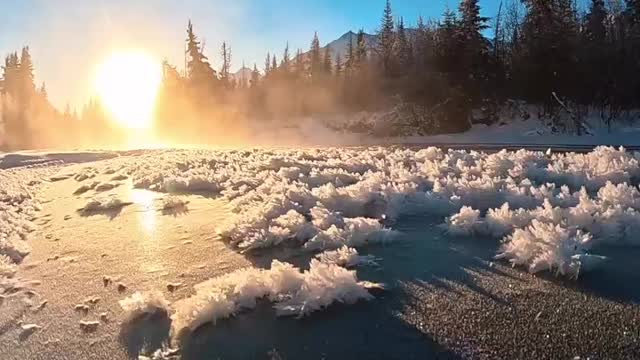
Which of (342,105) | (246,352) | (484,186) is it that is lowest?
(246,352)

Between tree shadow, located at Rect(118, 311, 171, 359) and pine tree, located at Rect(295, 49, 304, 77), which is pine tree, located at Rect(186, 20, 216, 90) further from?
tree shadow, located at Rect(118, 311, 171, 359)

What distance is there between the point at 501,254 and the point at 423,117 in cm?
3244

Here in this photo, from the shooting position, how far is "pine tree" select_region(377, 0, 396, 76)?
53.9 metres

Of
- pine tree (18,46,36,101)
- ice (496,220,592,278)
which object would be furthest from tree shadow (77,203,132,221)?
pine tree (18,46,36,101)

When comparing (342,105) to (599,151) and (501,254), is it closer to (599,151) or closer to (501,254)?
(599,151)

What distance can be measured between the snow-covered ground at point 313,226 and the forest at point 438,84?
23758 mm

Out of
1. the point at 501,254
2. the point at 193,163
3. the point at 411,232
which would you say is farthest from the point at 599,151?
the point at 193,163

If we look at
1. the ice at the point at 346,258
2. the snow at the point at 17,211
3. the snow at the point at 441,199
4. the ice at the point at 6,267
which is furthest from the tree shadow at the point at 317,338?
the snow at the point at 17,211

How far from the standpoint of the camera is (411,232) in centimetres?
664

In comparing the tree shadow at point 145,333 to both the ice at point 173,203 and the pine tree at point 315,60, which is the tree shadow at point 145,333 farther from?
the pine tree at point 315,60

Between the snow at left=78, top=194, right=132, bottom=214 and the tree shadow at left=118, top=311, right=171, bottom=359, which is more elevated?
the snow at left=78, top=194, right=132, bottom=214

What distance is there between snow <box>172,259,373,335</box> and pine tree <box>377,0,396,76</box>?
48463mm

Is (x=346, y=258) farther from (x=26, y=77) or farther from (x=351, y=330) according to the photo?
(x=26, y=77)

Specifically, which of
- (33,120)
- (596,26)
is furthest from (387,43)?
(33,120)
